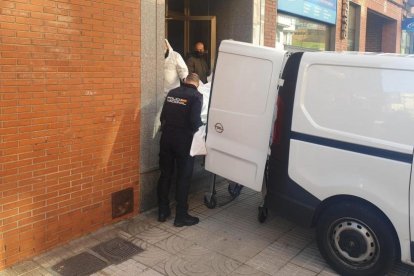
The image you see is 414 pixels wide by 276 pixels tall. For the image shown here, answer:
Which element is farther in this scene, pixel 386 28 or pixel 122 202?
pixel 386 28

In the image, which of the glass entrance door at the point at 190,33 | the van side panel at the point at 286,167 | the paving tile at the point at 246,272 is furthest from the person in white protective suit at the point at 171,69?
the paving tile at the point at 246,272

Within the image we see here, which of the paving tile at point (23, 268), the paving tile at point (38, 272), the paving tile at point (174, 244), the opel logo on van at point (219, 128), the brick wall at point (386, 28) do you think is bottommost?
→ the paving tile at point (38, 272)

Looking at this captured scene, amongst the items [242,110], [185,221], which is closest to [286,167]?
[242,110]

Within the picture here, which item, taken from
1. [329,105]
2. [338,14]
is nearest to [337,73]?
[329,105]

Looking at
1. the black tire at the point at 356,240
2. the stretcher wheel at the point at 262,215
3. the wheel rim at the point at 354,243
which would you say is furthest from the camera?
the stretcher wheel at the point at 262,215

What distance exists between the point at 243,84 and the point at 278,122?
1.94 ft

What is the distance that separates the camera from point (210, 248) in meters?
4.42

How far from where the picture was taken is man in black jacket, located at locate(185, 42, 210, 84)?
7.08 m

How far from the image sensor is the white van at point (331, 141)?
3.51 metres

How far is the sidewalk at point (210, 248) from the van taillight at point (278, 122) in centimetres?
Result: 116

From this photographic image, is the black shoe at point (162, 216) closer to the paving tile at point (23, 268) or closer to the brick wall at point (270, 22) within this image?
the paving tile at point (23, 268)

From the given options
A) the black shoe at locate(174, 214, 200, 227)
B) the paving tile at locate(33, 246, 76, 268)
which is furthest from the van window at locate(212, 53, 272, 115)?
the paving tile at locate(33, 246, 76, 268)

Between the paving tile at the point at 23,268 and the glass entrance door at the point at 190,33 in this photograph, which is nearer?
the paving tile at the point at 23,268

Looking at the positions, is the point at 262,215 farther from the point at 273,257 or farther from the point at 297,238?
the point at 273,257
